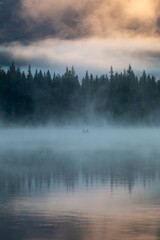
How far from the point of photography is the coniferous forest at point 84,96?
13212cm

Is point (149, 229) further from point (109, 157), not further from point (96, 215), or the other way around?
point (109, 157)

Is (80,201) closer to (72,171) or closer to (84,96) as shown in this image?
(72,171)

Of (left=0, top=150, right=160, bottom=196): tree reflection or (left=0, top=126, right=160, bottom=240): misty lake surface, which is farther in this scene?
(left=0, top=150, right=160, bottom=196): tree reflection

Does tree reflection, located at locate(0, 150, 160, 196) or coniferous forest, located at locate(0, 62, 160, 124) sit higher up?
coniferous forest, located at locate(0, 62, 160, 124)

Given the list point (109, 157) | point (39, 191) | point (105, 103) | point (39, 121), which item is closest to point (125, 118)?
point (105, 103)

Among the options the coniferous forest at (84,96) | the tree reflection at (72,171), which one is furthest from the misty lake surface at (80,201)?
the coniferous forest at (84,96)

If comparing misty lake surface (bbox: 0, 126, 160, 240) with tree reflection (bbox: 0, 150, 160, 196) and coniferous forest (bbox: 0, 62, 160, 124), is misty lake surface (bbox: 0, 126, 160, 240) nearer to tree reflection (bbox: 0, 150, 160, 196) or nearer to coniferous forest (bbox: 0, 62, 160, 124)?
tree reflection (bbox: 0, 150, 160, 196)

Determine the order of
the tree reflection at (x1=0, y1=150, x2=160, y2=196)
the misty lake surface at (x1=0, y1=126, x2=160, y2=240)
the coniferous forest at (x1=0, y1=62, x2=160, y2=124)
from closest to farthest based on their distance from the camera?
the misty lake surface at (x1=0, y1=126, x2=160, y2=240) < the tree reflection at (x1=0, y1=150, x2=160, y2=196) < the coniferous forest at (x1=0, y1=62, x2=160, y2=124)

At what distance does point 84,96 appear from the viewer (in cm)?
14800

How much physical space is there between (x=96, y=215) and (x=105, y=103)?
131m

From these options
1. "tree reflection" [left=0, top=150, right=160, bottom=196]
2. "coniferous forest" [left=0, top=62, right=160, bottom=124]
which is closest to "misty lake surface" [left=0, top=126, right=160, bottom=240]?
"tree reflection" [left=0, top=150, right=160, bottom=196]

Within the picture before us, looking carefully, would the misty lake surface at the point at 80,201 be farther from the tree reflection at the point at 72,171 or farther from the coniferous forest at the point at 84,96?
the coniferous forest at the point at 84,96

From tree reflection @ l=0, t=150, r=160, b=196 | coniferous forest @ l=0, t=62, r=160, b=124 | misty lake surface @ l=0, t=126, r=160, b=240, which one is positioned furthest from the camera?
coniferous forest @ l=0, t=62, r=160, b=124

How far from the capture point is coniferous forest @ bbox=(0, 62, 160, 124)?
132125mm
